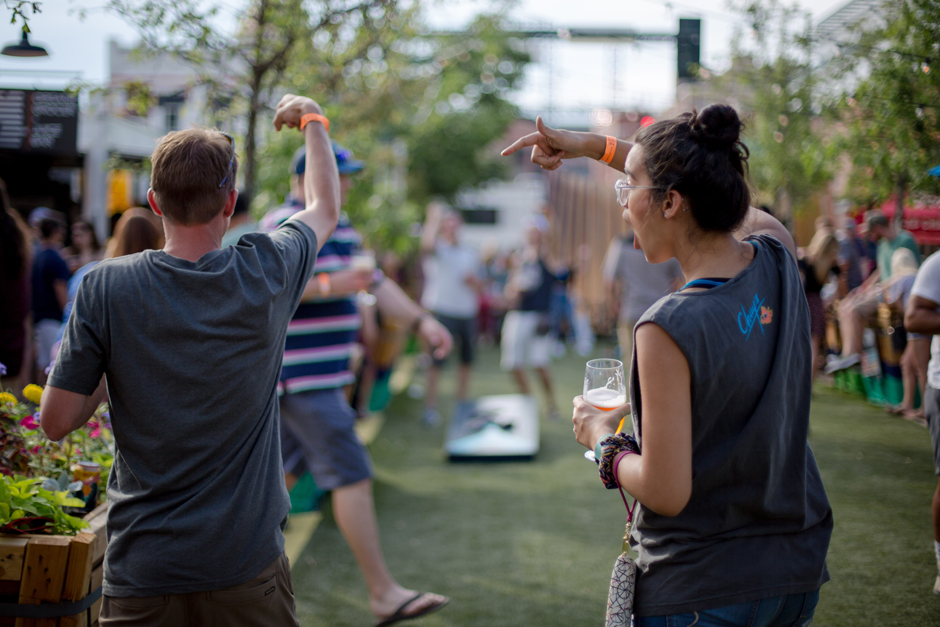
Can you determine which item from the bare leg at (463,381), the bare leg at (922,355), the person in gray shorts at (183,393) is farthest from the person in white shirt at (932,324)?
the bare leg at (463,381)

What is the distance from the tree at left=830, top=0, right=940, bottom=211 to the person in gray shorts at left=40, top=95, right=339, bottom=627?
125 inches

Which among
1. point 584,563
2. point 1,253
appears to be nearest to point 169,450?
point 584,563

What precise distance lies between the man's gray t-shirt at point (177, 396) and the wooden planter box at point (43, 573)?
42cm

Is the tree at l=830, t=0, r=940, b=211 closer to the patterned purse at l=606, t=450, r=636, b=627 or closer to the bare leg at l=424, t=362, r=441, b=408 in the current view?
the patterned purse at l=606, t=450, r=636, b=627

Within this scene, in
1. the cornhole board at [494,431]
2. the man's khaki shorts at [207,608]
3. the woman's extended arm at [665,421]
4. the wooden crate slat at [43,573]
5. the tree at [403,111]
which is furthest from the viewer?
the cornhole board at [494,431]

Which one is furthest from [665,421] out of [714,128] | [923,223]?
[923,223]

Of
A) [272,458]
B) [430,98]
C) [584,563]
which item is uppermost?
[430,98]

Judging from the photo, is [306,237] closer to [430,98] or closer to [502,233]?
[430,98]

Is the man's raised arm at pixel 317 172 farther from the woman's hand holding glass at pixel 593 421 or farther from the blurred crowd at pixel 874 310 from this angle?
the blurred crowd at pixel 874 310

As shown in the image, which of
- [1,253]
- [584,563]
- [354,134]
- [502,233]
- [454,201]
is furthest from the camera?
[502,233]

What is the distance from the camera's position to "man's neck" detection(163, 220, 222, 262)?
1.66 metres

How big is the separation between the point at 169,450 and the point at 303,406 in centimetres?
155

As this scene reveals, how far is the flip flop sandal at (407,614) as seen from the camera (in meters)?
3.01

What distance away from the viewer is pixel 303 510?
171 inches
